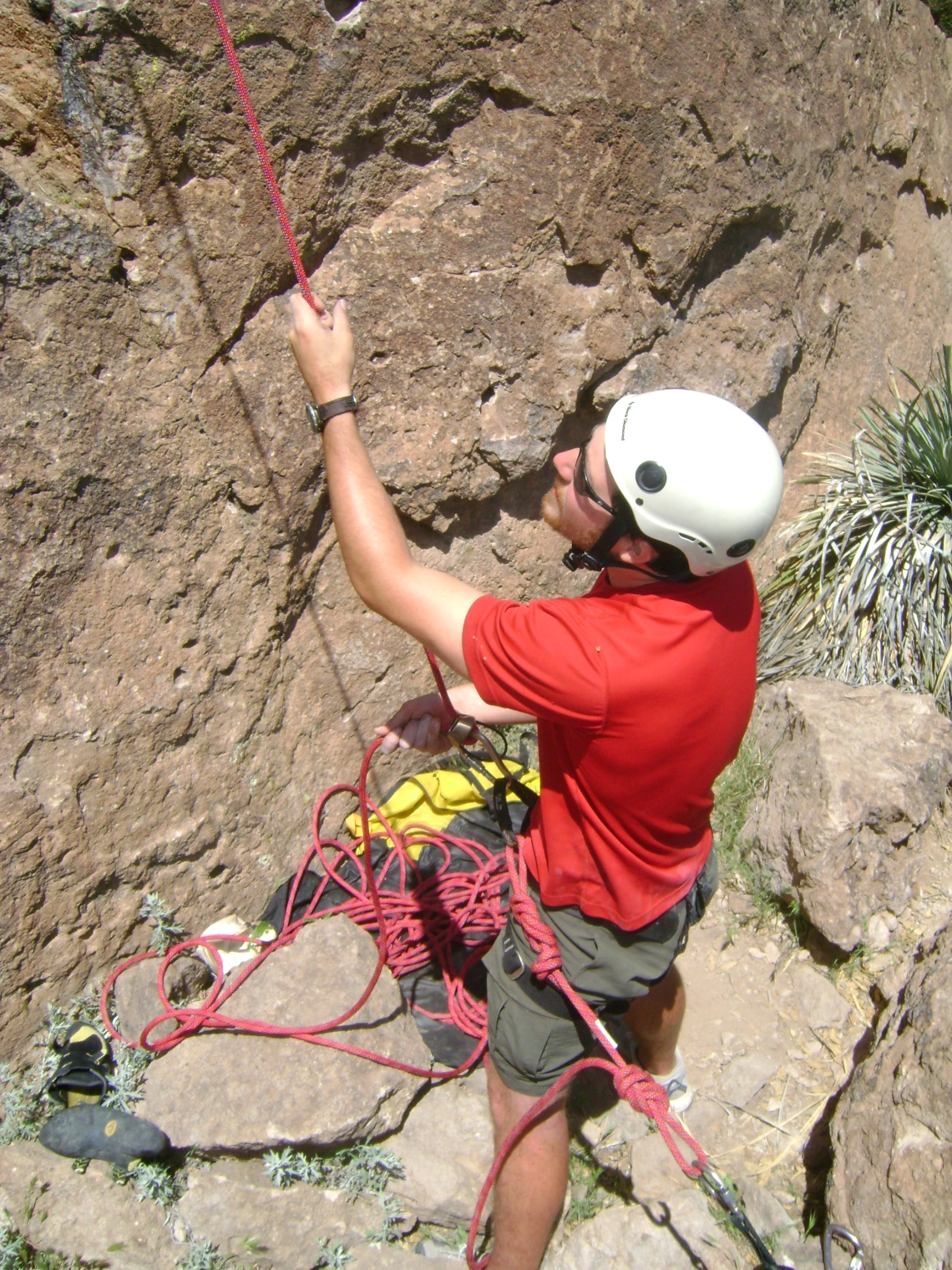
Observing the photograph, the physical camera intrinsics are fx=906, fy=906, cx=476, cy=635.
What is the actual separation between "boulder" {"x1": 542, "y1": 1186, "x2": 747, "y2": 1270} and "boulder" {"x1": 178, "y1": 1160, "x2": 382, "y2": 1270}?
0.52 metres

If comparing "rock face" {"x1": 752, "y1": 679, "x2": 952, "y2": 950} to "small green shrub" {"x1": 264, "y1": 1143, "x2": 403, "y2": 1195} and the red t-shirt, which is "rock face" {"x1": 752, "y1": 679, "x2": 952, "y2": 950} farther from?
"small green shrub" {"x1": 264, "y1": 1143, "x2": 403, "y2": 1195}

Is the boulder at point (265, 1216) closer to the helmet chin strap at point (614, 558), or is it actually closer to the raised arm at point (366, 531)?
the raised arm at point (366, 531)

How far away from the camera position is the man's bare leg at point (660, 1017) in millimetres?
2512

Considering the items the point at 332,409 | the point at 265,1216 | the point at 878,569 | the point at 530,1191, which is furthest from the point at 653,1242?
the point at 878,569

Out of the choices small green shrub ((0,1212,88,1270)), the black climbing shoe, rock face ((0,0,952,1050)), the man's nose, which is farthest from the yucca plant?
small green shrub ((0,1212,88,1270))

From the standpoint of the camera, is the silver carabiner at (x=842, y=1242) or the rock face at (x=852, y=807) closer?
A: the silver carabiner at (x=842, y=1242)

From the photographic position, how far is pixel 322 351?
74.4 inches

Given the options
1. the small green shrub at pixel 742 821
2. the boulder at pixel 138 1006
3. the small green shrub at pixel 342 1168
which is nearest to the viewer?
the small green shrub at pixel 342 1168

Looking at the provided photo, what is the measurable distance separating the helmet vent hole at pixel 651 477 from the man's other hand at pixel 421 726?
838mm

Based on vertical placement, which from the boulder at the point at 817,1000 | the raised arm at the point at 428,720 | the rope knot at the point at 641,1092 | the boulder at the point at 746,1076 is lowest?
the boulder at the point at 817,1000

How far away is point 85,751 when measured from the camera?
233 centimetres

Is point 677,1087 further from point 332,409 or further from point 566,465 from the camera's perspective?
point 332,409

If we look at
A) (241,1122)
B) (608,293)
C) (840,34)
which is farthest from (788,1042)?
(840,34)

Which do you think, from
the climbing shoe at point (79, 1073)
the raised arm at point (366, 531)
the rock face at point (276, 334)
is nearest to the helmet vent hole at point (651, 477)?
the raised arm at point (366, 531)
